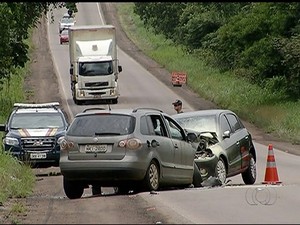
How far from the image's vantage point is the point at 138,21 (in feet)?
297

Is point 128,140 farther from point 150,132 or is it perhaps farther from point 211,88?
point 211,88

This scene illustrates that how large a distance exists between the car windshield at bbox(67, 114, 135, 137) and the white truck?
27.4 meters

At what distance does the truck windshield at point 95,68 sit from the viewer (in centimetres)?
4641

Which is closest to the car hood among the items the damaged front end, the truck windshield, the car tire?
the damaged front end

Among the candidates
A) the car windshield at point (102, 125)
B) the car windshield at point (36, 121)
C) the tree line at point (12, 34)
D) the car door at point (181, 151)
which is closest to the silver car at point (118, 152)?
the car windshield at point (102, 125)

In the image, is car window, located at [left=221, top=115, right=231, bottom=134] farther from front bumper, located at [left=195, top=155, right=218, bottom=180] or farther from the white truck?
the white truck

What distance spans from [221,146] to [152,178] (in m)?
2.83

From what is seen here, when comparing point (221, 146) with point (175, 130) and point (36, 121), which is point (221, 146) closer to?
point (175, 130)

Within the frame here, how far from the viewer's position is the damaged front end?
773 inches

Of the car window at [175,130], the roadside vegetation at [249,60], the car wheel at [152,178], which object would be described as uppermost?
the car window at [175,130]

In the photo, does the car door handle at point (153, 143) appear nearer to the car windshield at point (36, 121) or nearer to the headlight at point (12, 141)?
the headlight at point (12, 141)

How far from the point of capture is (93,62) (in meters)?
46.2

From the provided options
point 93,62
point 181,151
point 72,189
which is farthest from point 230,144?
point 93,62

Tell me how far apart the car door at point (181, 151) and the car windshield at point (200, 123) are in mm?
1648
